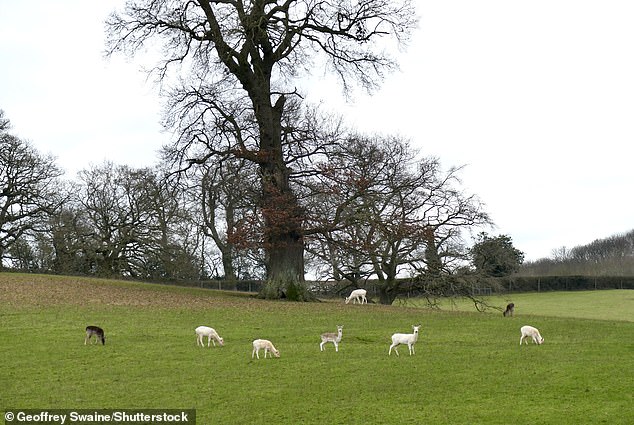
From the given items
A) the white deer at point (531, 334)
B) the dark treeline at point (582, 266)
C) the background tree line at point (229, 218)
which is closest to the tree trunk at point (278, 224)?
the background tree line at point (229, 218)

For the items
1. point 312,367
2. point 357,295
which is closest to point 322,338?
point 312,367

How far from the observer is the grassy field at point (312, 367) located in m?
15.5

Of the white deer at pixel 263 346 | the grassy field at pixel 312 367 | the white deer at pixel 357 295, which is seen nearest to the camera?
the grassy field at pixel 312 367

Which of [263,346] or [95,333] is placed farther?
[95,333]

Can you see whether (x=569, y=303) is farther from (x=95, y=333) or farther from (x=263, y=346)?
(x=95, y=333)

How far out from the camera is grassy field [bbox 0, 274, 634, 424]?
15484 millimetres

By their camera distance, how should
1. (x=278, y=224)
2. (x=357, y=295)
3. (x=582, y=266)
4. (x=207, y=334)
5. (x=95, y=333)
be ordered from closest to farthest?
(x=207, y=334) < (x=95, y=333) < (x=278, y=224) < (x=357, y=295) < (x=582, y=266)

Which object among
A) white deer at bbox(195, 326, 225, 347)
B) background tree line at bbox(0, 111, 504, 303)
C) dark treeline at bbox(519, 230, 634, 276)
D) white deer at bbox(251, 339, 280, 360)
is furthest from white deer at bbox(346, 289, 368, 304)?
dark treeline at bbox(519, 230, 634, 276)

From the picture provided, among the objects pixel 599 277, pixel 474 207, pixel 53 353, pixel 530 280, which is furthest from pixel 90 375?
pixel 599 277

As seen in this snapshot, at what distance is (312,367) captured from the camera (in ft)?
65.2

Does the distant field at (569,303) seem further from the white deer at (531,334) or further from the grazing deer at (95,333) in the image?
the grazing deer at (95,333)

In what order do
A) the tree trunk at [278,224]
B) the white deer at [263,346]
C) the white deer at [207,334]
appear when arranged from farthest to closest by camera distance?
1. the tree trunk at [278,224]
2. the white deer at [207,334]
3. the white deer at [263,346]

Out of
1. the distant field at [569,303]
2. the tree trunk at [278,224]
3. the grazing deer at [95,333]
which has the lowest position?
the grazing deer at [95,333]

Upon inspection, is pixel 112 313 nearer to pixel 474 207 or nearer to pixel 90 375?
pixel 90 375
